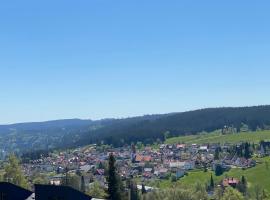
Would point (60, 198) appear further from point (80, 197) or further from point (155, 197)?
point (155, 197)

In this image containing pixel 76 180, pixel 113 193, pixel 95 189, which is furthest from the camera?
pixel 76 180

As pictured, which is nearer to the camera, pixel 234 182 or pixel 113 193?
pixel 113 193

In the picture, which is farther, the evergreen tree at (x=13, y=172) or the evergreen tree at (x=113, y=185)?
the evergreen tree at (x=13, y=172)

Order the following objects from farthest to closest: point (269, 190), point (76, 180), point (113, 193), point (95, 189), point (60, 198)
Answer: point (269, 190), point (76, 180), point (95, 189), point (113, 193), point (60, 198)

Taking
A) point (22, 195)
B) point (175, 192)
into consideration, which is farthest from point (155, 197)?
point (22, 195)

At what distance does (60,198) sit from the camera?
48.3m

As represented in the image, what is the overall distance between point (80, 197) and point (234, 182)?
13638cm

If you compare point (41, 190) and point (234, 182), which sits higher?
point (41, 190)

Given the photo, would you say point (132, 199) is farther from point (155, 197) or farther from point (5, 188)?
point (5, 188)

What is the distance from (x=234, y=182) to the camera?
17838 centimetres

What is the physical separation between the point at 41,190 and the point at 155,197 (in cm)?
6608

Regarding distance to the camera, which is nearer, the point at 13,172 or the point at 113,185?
the point at 113,185

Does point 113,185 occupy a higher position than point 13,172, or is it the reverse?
point 113,185

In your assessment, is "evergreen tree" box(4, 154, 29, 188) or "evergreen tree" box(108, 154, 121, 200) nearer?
"evergreen tree" box(108, 154, 121, 200)
